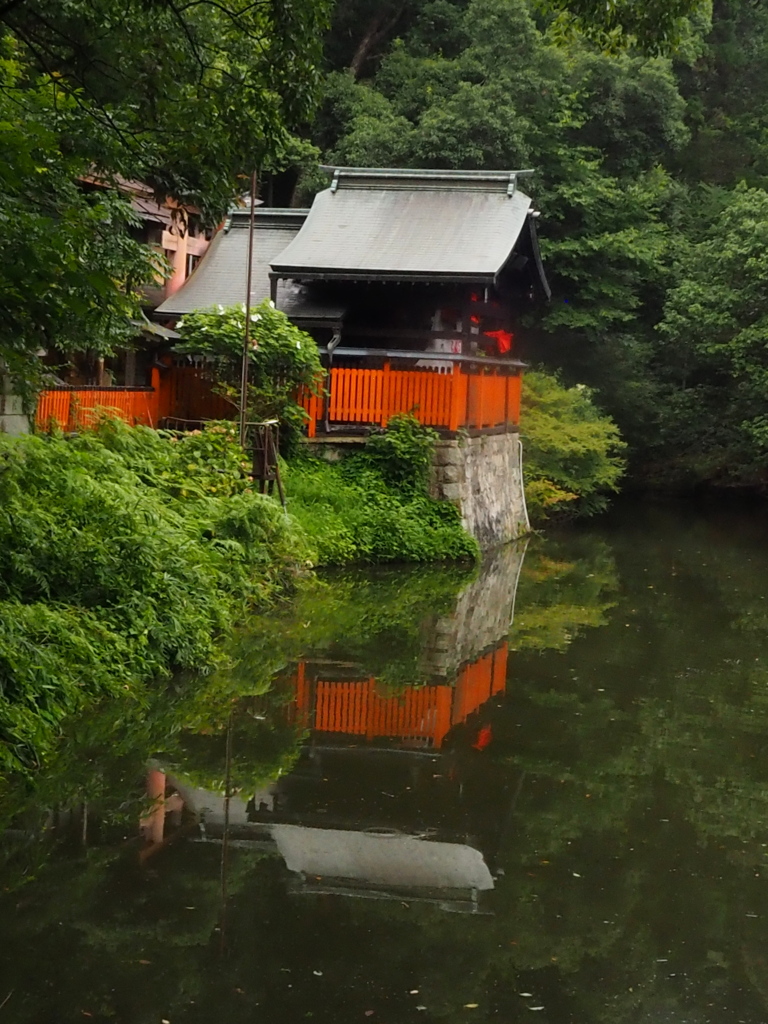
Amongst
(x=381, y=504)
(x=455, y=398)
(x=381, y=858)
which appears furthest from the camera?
(x=455, y=398)

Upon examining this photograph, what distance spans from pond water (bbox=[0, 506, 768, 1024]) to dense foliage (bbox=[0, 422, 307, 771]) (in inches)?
15.4

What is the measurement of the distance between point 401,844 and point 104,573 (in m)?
4.36

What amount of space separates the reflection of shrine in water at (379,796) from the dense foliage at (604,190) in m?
23.5

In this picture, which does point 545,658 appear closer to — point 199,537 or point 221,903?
point 199,537

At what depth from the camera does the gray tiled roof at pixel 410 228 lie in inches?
839

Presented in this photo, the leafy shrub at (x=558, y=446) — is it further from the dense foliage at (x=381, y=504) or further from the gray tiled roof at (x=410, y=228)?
the dense foliage at (x=381, y=504)

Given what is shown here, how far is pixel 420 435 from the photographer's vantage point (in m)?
20.0

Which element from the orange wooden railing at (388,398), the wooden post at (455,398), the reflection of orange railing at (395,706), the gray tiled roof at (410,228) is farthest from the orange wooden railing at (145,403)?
the reflection of orange railing at (395,706)

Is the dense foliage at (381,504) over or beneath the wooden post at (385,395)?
beneath

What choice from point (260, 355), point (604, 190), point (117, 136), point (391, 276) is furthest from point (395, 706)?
point (604, 190)

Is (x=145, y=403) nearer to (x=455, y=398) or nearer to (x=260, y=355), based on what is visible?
(x=260, y=355)

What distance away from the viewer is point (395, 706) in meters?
10.3

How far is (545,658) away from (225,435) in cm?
643

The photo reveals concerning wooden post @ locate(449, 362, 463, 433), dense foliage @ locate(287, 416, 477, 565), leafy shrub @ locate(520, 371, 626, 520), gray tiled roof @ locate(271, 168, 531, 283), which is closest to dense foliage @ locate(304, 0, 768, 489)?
leafy shrub @ locate(520, 371, 626, 520)
